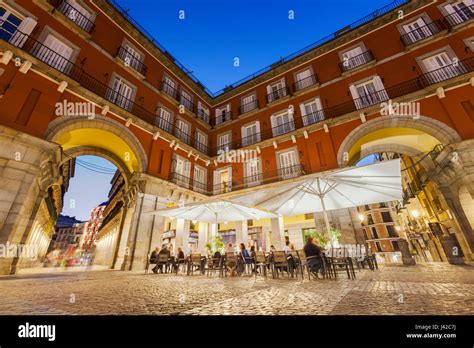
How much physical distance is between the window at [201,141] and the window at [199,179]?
1927 millimetres

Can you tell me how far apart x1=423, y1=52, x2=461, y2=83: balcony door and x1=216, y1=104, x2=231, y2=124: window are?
1417cm

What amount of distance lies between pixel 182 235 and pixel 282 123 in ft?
36.8

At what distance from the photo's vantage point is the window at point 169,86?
1589 cm

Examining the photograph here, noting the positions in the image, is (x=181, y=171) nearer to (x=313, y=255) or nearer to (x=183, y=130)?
(x=183, y=130)

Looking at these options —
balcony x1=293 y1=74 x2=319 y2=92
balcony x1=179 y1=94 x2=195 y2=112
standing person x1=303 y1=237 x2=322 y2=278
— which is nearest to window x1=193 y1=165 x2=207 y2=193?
balcony x1=179 y1=94 x2=195 y2=112

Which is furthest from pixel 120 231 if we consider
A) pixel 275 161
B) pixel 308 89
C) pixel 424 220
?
pixel 424 220

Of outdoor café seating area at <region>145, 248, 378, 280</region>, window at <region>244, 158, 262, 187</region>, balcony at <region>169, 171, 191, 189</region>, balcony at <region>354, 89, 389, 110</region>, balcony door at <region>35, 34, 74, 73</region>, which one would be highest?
balcony door at <region>35, 34, 74, 73</region>

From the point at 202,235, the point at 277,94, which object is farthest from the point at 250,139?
the point at 202,235

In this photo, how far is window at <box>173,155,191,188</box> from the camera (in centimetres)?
1429

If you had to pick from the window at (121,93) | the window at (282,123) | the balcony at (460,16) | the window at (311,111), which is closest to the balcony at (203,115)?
the window at (121,93)

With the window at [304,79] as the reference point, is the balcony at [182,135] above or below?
below

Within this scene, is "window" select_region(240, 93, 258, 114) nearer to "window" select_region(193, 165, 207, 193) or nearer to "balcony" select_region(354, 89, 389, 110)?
"window" select_region(193, 165, 207, 193)

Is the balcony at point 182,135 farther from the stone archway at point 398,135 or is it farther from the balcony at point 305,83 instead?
the stone archway at point 398,135

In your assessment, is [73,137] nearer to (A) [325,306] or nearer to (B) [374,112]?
(A) [325,306]
